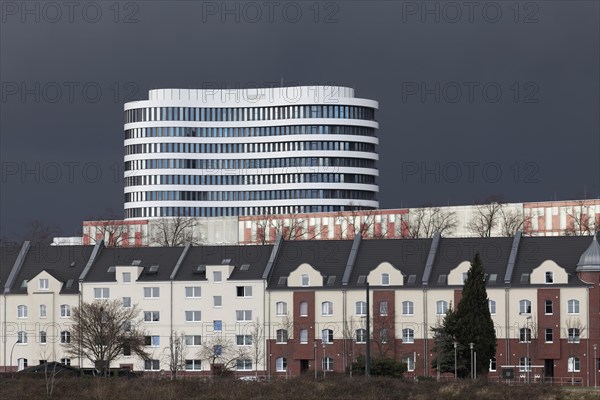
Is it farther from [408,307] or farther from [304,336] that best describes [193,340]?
[408,307]

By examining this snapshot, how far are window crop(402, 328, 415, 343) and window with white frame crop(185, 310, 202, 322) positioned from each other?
1714 cm

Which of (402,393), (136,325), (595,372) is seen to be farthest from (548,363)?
(402,393)

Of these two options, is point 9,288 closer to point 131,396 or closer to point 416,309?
point 416,309

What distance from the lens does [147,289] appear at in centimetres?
12500

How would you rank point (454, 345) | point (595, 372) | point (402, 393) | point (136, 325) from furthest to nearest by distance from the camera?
point (136, 325)
point (595, 372)
point (454, 345)
point (402, 393)

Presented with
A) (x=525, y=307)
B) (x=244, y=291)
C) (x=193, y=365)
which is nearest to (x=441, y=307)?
(x=525, y=307)

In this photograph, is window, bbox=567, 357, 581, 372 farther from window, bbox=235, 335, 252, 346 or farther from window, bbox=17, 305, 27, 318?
window, bbox=17, 305, 27, 318

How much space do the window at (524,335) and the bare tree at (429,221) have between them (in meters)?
56.7

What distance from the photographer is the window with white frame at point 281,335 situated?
12075cm

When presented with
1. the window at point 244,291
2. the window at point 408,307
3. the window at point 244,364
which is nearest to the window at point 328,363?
the window at point 244,364

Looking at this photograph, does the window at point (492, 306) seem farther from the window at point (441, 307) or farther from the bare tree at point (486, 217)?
the bare tree at point (486, 217)

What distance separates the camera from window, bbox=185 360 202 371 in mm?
121875

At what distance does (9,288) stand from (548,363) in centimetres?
4566

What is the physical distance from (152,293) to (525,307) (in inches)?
1215
